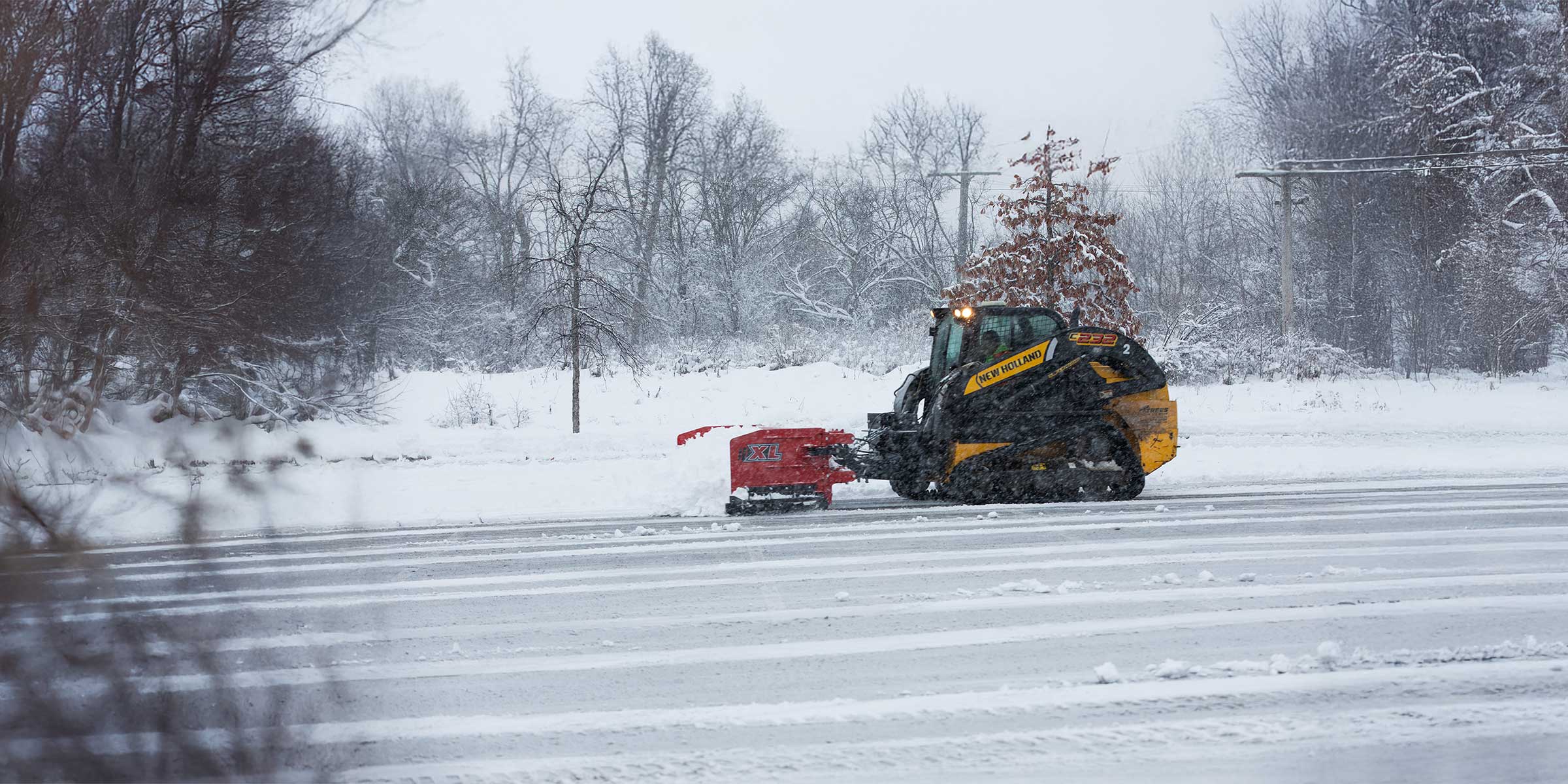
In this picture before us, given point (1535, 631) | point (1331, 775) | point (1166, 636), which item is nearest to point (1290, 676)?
point (1166, 636)

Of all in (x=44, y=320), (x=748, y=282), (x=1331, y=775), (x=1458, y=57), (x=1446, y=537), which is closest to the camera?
(x=1331, y=775)

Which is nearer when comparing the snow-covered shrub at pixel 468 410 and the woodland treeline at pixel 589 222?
the woodland treeline at pixel 589 222

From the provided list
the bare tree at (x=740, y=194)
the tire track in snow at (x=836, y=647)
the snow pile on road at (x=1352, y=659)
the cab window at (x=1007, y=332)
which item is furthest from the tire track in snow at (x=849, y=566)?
the bare tree at (x=740, y=194)

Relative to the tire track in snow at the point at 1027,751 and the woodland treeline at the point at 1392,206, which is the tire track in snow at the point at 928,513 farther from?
the woodland treeline at the point at 1392,206

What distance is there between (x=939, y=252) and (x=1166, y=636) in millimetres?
36361

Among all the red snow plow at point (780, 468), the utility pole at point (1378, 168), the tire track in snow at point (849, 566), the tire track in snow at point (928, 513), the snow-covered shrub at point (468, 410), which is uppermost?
the utility pole at point (1378, 168)

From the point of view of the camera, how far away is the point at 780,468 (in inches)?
387

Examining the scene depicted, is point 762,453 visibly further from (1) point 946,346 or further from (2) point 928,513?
(1) point 946,346

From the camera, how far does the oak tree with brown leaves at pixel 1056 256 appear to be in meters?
18.1

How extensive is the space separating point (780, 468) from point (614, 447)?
273 inches

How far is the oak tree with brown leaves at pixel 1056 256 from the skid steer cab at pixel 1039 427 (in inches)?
309

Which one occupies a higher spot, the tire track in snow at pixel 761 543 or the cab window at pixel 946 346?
the cab window at pixel 946 346

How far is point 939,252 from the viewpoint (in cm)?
4081

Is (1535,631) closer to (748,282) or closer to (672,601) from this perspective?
(672,601)
